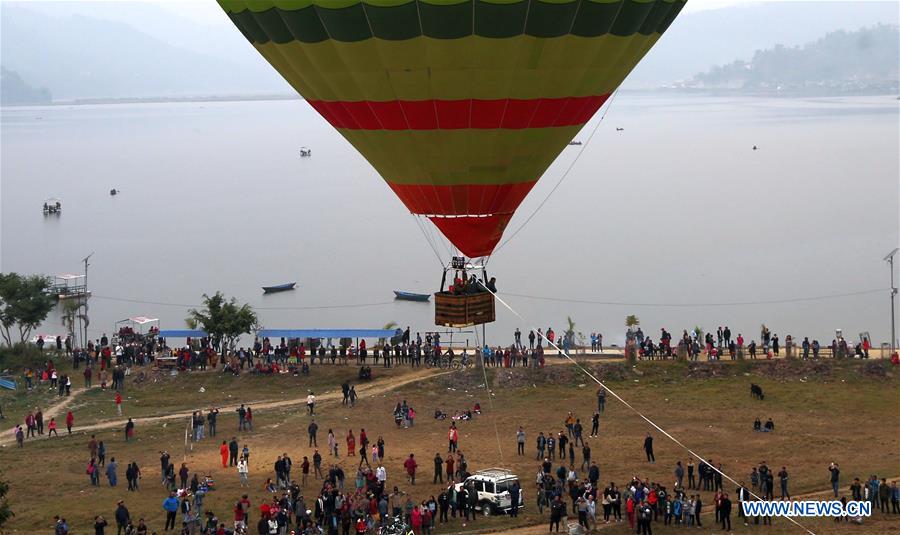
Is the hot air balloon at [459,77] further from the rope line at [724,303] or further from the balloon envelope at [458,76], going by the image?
the rope line at [724,303]

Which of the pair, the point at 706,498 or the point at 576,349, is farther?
the point at 576,349

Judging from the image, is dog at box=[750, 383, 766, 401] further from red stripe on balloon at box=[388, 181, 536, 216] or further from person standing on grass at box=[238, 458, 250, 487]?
person standing on grass at box=[238, 458, 250, 487]

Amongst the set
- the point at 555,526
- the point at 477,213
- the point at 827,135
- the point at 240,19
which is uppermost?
the point at 827,135

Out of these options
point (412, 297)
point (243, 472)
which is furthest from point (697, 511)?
point (412, 297)

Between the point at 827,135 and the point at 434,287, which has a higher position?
the point at 827,135

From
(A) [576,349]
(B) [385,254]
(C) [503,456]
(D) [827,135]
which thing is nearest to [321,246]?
(B) [385,254]

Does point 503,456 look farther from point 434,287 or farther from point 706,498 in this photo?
point 434,287

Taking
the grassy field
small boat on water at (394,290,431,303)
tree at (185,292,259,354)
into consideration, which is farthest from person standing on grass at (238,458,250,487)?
small boat on water at (394,290,431,303)

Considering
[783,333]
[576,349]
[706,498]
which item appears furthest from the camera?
[783,333]

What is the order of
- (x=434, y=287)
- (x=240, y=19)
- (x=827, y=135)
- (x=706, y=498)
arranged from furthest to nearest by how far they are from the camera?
(x=827, y=135) → (x=434, y=287) → (x=706, y=498) → (x=240, y=19)
